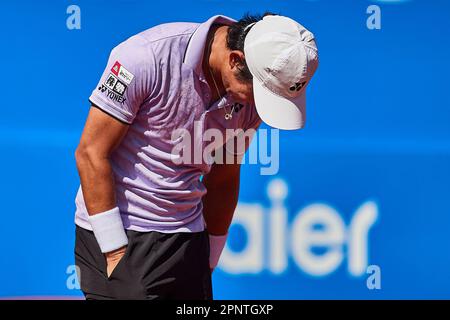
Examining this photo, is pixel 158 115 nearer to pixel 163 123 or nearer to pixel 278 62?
pixel 163 123

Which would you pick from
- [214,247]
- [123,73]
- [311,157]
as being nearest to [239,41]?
[123,73]

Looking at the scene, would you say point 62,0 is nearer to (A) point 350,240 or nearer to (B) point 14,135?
(B) point 14,135

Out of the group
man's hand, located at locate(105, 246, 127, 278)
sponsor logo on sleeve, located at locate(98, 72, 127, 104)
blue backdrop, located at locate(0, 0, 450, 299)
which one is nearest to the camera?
sponsor logo on sleeve, located at locate(98, 72, 127, 104)

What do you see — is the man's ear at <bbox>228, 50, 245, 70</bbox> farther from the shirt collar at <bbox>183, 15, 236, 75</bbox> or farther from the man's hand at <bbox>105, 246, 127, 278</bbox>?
the man's hand at <bbox>105, 246, 127, 278</bbox>

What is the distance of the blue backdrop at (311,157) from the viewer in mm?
2953

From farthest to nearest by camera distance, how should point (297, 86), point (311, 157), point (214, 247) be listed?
point (311, 157), point (214, 247), point (297, 86)

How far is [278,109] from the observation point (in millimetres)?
2029

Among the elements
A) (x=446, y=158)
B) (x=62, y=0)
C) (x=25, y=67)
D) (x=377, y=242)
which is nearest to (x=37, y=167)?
(x=25, y=67)

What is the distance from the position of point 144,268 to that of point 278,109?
486 mm

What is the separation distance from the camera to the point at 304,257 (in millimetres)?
3010

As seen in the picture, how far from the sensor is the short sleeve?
1922 millimetres

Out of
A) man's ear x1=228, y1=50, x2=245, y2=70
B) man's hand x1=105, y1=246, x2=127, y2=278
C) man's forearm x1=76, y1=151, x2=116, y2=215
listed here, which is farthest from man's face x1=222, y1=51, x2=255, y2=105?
man's hand x1=105, y1=246, x2=127, y2=278

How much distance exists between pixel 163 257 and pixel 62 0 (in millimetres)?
1196

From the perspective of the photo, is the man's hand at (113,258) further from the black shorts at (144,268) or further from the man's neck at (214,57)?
the man's neck at (214,57)
